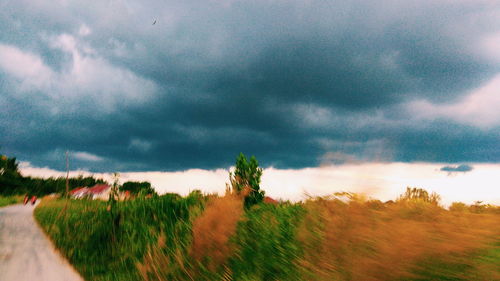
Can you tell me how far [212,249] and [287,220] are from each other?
2.69m

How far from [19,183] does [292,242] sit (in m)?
74.4

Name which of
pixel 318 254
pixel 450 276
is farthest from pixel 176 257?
pixel 450 276

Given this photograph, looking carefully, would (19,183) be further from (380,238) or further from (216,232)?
(380,238)

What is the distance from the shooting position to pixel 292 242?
6754 millimetres

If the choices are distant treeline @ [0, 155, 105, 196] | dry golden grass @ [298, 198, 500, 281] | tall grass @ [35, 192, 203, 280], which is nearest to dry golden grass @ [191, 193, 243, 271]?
tall grass @ [35, 192, 203, 280]

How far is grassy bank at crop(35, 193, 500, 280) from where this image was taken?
2.93 meters

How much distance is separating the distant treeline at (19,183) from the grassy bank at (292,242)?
62116 millimetres

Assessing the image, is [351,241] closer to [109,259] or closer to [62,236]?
[109,259]

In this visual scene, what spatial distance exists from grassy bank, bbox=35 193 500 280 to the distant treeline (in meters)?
62.1

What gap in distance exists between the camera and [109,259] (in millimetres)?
10695

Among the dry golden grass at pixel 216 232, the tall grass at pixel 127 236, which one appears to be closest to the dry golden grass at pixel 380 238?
the dry golden grass at pixel 216 232

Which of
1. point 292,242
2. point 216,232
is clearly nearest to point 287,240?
point 292,242

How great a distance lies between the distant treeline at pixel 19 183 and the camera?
64.2m

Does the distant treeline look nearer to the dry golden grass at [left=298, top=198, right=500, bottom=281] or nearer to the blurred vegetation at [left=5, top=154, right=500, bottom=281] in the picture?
the blurred vegetation at [left=5, top=154, right=500, bottom=281]
